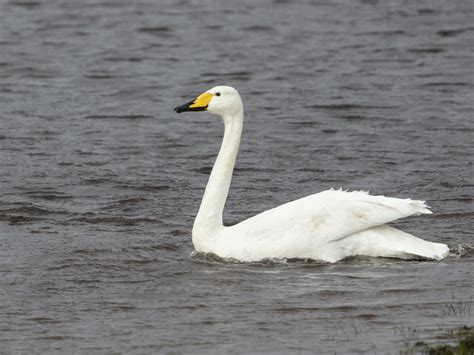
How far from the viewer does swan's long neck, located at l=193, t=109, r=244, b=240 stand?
1100 centimetres

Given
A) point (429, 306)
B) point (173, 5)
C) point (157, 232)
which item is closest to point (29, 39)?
point (173, 5)

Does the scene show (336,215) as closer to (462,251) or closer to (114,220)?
(462,251)

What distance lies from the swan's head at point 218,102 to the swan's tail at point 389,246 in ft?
5.38

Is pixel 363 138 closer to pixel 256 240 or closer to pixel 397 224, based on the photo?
pixel 397 224

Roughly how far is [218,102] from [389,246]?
6.79 ft

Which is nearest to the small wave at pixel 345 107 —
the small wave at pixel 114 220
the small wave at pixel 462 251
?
the small wave at pixel 114 220

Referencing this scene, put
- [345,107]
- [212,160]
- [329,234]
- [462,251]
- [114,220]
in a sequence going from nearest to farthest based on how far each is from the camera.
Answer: [329,234], [462,251], [114,220], [212,160], [345,107]

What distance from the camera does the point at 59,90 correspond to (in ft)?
66.6

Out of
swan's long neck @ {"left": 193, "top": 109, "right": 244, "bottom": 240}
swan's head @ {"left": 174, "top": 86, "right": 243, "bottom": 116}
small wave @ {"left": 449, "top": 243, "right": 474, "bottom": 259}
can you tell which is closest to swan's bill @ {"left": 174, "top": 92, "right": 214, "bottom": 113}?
swan's head @ {"left": 174, "top": 86, "right": 243, "bottom": 116}

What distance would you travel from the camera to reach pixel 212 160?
15.8 metres

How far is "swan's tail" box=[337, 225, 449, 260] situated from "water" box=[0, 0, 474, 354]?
118mm

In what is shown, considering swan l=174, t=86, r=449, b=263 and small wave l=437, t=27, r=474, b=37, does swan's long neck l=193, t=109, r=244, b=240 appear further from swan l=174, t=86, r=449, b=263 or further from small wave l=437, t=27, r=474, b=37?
small wave l=437, t=27, r=474, b=37

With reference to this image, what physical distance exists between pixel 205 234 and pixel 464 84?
34.6ft

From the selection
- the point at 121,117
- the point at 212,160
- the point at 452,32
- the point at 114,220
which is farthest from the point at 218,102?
the point at 452,32
